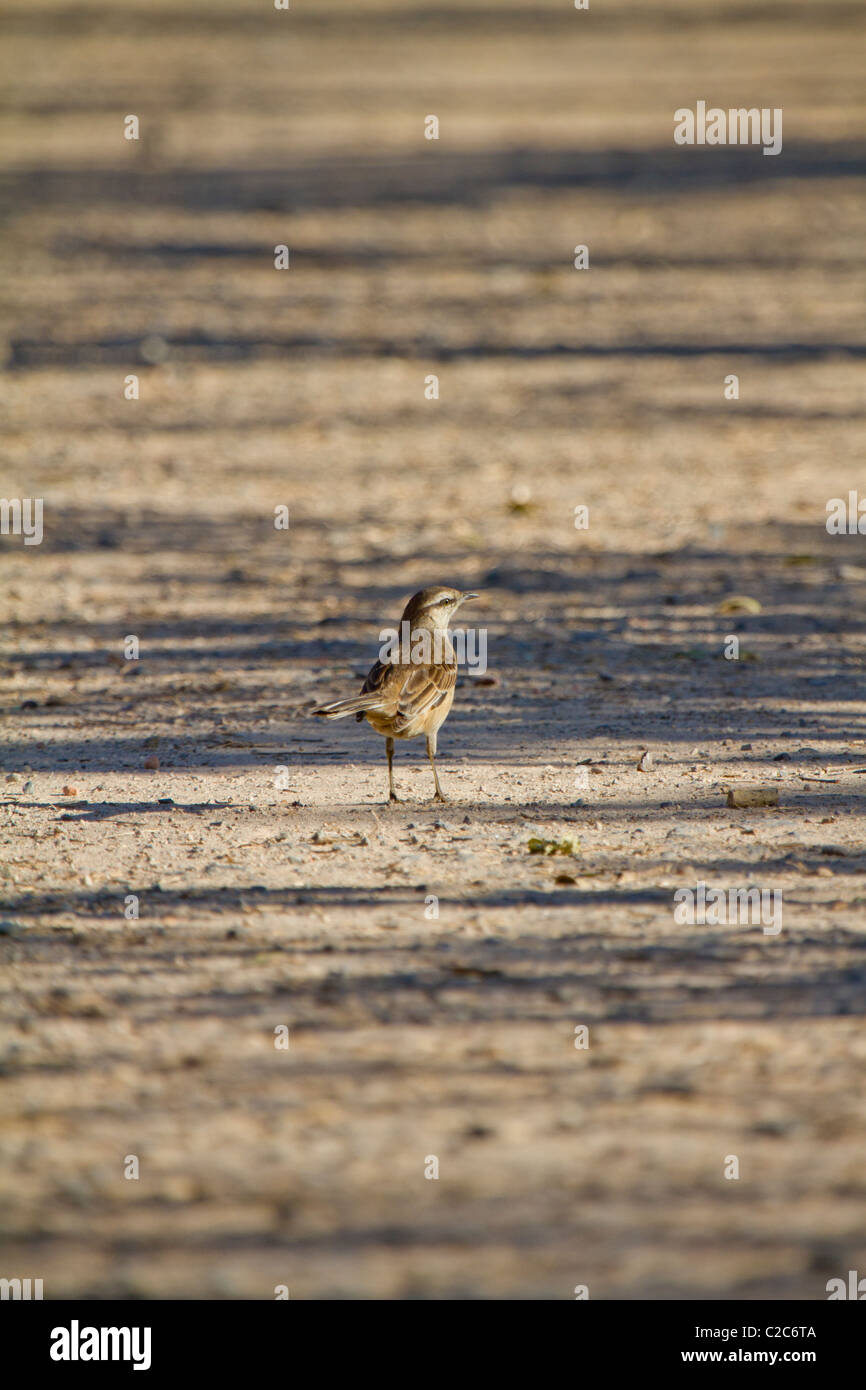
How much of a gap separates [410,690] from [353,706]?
305 mm

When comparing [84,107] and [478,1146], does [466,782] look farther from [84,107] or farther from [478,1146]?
[84,107]

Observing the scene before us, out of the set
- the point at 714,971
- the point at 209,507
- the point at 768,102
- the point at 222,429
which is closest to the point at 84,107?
the point at 768,102

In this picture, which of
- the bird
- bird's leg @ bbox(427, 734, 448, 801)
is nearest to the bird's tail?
the bird

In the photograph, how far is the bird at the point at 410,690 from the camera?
7.21 m

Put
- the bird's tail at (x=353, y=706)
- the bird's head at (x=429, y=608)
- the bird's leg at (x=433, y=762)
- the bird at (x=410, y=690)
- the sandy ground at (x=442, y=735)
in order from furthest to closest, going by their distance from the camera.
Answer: the bird's head at (x=429, y=608) < the bird's leg at (x=433, y=762) < the bird at (x=410, y=690) < the bird's tail at (x=353, y=706) < the sandy ground at (x=442, y=735)

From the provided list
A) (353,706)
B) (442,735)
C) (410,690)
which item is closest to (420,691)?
(410,690)

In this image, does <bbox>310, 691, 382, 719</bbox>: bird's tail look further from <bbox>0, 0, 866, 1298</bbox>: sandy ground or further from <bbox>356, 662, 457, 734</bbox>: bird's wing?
<bbox>0, 0, 866, 1298</bbox>: sandy ground

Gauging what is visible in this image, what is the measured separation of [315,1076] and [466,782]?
3067 millimetres

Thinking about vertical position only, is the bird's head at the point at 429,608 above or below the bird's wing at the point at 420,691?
above

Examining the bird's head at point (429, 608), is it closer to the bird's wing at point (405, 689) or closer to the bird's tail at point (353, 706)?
the bird's wing at point (405, 689)

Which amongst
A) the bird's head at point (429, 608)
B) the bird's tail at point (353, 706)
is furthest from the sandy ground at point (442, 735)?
the bird's head at point (429, 608)

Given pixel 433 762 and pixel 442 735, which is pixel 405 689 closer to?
pixel 433 762

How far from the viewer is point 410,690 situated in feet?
23.9

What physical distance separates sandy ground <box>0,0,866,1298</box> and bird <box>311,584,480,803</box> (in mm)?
Answer: 345
